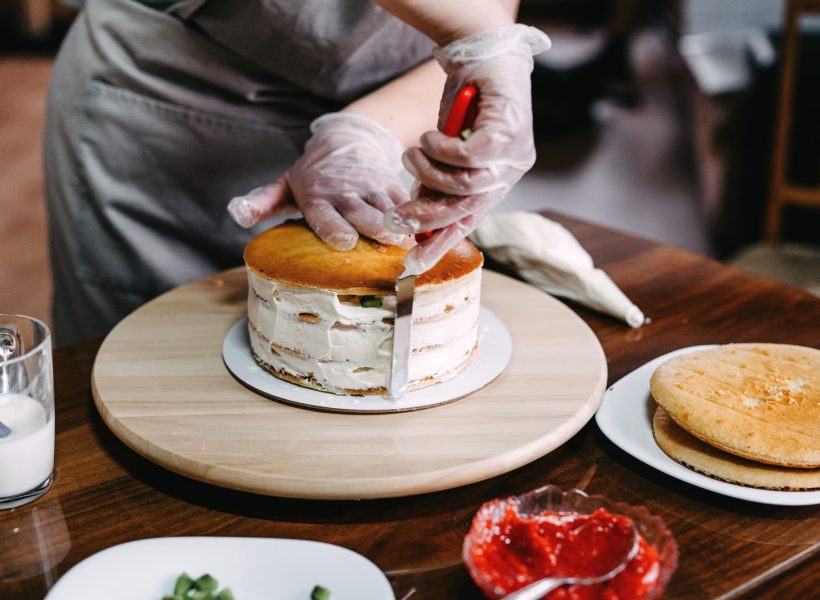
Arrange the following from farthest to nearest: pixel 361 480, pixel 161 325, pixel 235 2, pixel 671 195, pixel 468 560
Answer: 1. pixel 671 195
2. pixel 235 2
3. pixel 161 325
4. pixel 361 480
5. pixel 468 560

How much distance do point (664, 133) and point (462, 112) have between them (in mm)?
5817

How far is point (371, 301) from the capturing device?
1148 millimetres

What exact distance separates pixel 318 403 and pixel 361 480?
189 millimetres

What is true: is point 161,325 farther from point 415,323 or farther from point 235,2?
point 235,2

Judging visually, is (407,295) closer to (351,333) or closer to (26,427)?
(351,333)

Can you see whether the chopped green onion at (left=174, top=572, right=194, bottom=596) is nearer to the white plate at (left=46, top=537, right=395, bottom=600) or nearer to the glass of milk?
the white plate at (left=46, top=537, right=395, bottom=600)

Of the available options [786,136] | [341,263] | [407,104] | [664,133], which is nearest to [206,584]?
[341,263]

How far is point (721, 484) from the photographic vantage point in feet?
3.41

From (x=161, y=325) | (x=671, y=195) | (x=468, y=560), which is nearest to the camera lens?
(x=468, y=560)

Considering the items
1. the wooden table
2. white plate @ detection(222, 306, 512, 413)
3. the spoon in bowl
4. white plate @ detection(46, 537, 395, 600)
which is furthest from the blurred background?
white plate @ detection(46, 537, 395, 600)

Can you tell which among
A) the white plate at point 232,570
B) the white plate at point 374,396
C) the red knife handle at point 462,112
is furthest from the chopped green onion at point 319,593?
the red knife handle at point 462,112

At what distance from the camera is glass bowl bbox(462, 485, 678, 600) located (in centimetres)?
85

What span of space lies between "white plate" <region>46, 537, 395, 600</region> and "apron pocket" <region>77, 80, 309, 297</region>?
3.22 feet

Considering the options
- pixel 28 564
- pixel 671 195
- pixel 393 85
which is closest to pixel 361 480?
pixel 28 564
